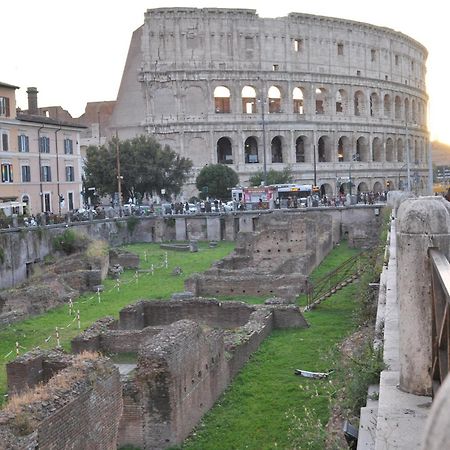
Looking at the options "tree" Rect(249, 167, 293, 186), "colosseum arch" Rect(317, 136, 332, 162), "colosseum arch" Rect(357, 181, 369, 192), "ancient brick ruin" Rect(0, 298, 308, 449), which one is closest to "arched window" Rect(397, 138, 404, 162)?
"colosseum arch" Rect(357, 181, 369, 192)

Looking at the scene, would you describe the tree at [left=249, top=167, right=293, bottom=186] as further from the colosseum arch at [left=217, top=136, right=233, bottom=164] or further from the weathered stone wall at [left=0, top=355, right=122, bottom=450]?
the weathered stone wall at [left=0, top=355, right=122, bottom=450]

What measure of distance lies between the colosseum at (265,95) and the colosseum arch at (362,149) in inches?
4.6

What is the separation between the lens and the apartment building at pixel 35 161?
4419 cm

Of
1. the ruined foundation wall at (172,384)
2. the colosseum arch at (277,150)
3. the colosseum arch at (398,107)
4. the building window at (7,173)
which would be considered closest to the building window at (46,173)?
the building window at (7,173)

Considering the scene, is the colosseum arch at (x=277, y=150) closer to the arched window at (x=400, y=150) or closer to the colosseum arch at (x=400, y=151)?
the arched window at (x=400, y=150)

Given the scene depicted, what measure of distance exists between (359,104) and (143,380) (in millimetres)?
74994

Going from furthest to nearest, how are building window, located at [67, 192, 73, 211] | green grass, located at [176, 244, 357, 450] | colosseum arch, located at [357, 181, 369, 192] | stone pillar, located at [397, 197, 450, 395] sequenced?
1. colosseum arch, located at [357, 181, 369, 192]
2. building window, located at [67, 192, 73, 211]
3. green grass, located at [176, 244, 357, 450]
4. stone pillar, located at [397, 197, 450, 395]

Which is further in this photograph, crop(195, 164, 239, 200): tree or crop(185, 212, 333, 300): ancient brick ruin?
crop(195, 164, 239, 200): tree

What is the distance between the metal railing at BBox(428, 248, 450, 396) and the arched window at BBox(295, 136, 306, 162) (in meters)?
72.6

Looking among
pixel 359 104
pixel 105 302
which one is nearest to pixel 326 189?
pixel 359 104

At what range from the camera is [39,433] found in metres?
8.02

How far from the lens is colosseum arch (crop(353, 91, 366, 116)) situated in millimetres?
82062

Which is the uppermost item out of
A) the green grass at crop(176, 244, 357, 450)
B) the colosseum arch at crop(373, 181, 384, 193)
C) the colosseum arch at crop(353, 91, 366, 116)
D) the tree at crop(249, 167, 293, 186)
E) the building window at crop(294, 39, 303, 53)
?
the building window at crop(294, 39, 303, 53)

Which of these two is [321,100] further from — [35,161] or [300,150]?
[35,161]
